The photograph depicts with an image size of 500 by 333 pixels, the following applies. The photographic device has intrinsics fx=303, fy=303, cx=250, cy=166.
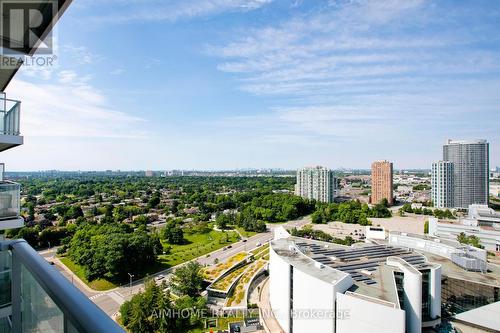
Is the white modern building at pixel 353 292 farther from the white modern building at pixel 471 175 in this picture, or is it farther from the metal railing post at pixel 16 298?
the white modern building at pixel 471 175

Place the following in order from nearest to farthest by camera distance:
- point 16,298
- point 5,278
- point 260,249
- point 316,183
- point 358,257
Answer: point 16,298 → point 5,278 → point 358,257 → point 260,249 → point 316,183

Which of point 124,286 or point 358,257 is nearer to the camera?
point 358,257

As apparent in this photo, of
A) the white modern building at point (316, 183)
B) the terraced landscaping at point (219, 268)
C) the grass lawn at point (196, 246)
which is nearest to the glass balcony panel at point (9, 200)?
the terraced landscaping at point (219, 268)

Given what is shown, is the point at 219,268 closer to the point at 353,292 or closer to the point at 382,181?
the point at 353,292

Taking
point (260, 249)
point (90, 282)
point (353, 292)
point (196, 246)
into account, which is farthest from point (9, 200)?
point (196, 246)

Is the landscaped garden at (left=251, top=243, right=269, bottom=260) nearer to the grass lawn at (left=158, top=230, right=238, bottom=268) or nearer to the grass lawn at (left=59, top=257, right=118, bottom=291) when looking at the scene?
the grass lawn at (left=158, top=230, right=238, bottom=268)

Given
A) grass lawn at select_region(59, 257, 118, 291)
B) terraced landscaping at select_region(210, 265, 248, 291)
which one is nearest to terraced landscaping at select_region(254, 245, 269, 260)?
terraced landscaping at select_region(210, 265, 248, 291)

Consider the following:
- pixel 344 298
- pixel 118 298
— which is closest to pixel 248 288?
pixel 118 298
